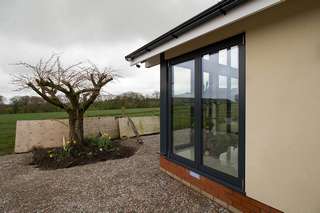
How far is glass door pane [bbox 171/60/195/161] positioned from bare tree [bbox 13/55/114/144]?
298 cm

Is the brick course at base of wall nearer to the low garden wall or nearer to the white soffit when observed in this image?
the white soffit

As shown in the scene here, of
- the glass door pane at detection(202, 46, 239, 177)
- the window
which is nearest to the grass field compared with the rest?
the window

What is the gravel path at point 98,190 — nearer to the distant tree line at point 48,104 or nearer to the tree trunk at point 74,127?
the tree trunk at point 74,127

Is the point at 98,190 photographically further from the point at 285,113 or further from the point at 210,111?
the point at 285,113

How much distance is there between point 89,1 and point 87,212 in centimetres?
550

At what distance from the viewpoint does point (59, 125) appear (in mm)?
6531

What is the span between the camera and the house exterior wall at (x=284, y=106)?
1.71 meters

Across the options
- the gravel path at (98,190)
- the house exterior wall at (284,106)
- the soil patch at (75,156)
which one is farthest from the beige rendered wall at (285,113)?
the soil patch at (75,156)

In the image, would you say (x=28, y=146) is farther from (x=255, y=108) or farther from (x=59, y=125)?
(x=255, y=108)

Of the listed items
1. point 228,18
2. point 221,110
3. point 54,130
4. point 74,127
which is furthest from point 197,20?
point 54,130

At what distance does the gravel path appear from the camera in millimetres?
2637

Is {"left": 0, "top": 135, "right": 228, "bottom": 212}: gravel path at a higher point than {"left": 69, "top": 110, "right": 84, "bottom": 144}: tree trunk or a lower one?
lower

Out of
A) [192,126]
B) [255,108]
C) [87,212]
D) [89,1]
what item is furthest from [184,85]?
[89,1]

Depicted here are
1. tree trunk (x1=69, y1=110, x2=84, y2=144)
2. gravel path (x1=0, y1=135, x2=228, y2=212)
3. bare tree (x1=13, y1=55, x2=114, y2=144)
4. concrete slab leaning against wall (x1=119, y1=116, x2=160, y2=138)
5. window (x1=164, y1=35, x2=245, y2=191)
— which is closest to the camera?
window (x1=164, y1=35, x2=245, y2=191)
